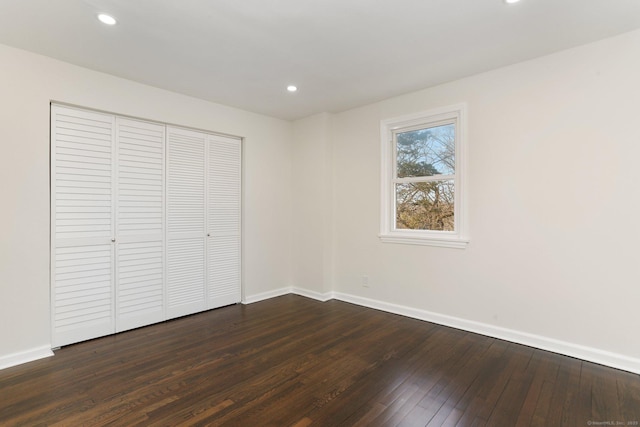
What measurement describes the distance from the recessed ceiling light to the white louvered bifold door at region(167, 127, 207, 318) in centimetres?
145

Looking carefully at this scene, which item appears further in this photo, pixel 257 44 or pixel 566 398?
pixel 257 44

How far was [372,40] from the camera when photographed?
255 centimetres

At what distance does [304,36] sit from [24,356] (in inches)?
135

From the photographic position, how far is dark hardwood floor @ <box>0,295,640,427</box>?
6.39 ft

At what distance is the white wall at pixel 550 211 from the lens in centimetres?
252

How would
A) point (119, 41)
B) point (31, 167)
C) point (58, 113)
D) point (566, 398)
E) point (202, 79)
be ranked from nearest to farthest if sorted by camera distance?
point (566, 398) → point (119, 41) → point (31, 167) → point (58, 113) → point (202, 79)

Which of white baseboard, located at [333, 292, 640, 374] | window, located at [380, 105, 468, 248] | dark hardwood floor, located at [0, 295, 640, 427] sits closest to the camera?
dark hardwood floor, located at [0, 295, 640, 427]

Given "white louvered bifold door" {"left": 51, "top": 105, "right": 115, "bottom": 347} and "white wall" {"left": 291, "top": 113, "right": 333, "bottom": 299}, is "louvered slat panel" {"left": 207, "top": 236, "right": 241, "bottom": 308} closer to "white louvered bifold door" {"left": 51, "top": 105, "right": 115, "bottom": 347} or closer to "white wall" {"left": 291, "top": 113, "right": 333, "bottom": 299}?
"white wall" {"left": 291, "top": 113, "right": 333, "bottom": 299}

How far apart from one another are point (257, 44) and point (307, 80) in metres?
0.82

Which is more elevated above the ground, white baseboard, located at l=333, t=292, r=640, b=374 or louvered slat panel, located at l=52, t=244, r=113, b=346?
louvered slat panel, located at l=52, t=244, r=113, b=346

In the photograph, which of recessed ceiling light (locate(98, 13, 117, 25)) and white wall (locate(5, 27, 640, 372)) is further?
white wall (locate(5, 27, 640, 372))

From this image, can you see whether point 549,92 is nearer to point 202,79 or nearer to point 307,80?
point 307,80

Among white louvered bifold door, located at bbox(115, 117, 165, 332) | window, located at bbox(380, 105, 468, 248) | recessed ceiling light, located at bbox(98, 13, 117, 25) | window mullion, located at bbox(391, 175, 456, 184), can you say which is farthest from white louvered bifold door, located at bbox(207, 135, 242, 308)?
window mullion, located at bbox(391, 175, 456, 184)

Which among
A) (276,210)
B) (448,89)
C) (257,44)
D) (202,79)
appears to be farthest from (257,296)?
(448,89)
